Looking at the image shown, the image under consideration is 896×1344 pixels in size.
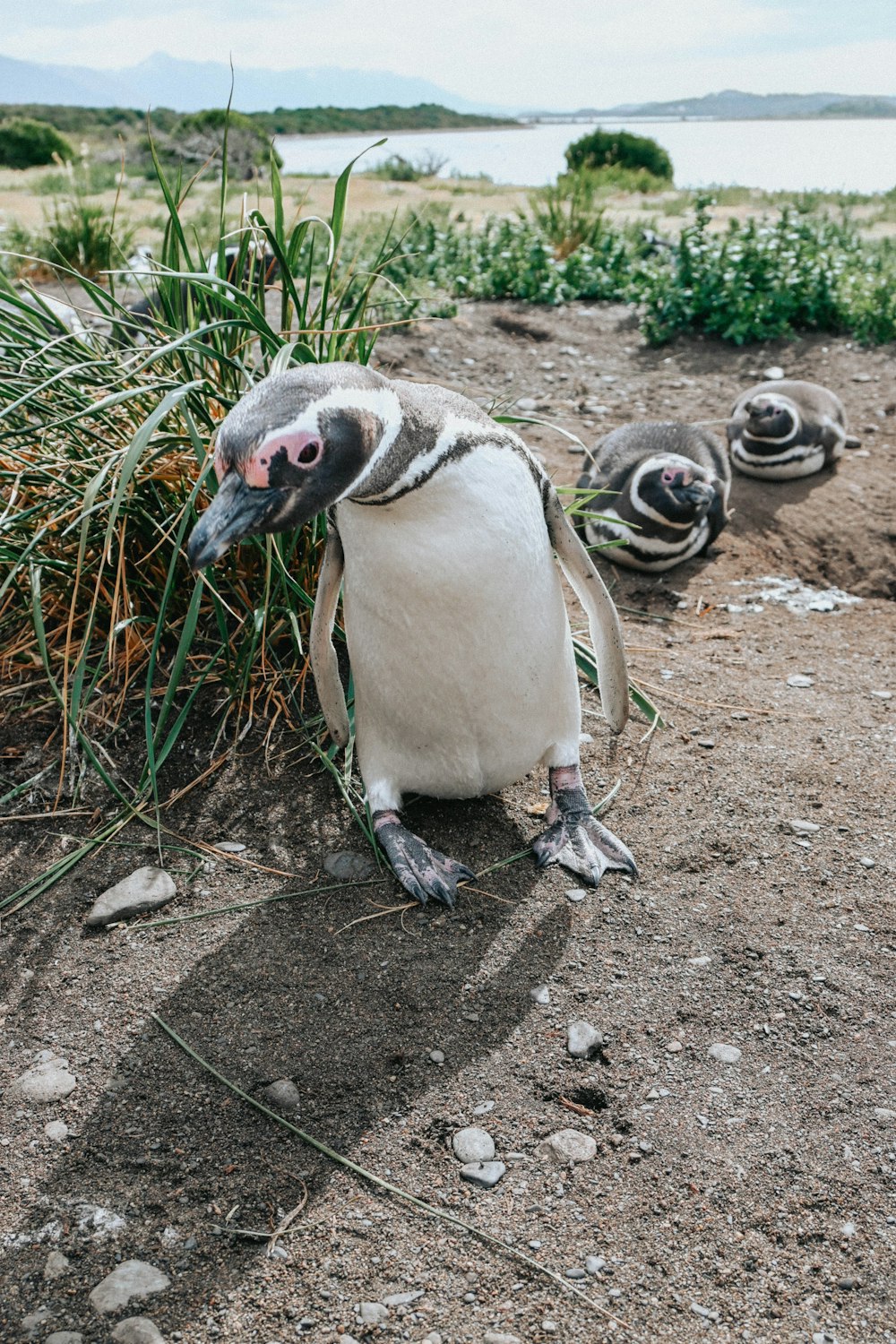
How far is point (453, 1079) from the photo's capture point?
2061mm

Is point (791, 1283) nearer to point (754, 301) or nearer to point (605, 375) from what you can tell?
point (605, 375)

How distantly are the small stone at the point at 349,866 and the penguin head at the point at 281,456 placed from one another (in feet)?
3.27

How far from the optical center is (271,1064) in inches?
82.3

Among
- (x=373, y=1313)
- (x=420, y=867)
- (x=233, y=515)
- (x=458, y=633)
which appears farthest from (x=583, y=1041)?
(x=233, y=515)

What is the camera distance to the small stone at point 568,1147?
74.9 inches

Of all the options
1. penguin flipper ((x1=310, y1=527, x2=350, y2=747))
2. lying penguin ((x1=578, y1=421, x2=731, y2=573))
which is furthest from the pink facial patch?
lying penguin ((x1=578, y1=421, x2=731, y2=573))

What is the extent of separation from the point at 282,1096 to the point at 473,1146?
356mm

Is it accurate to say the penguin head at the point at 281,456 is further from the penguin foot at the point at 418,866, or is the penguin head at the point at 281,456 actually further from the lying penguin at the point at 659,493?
the lying penguin at the point at 659,493

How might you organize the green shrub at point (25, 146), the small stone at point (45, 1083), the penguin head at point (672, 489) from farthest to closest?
the green shrub at point (25, 146)
the penguin head at point (672, 489)
the small stone at point (45, 1083)

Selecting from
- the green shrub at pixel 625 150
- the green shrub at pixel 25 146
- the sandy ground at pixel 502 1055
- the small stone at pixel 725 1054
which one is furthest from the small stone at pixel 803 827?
the green shrub at pixel 25 146

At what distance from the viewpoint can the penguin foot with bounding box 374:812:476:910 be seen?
2477 millimetres

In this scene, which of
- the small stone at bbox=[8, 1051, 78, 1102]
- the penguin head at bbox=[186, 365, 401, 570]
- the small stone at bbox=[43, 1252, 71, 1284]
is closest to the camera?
the small stone at bbox=[43, 1252, 71, 1284]

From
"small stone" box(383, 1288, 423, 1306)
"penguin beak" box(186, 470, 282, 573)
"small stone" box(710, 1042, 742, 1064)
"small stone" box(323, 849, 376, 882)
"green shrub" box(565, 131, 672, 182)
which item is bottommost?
"small stone" box(383, 1288, 423, 1306)

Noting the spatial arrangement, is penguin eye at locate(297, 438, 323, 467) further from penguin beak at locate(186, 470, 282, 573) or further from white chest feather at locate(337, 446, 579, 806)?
white chest feather at locate(337, 446, 579, 806)
